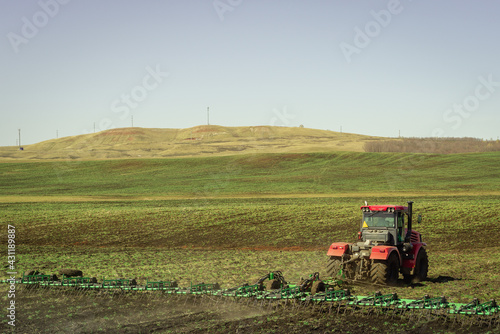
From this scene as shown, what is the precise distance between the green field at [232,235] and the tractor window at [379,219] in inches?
84.0

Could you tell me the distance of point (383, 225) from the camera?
18547mm

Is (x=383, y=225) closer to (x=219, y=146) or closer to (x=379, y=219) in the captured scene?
(x=379, y=219)

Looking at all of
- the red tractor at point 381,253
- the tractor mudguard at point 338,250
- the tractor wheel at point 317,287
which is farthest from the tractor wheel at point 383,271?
the tractor wheel at point 317,287

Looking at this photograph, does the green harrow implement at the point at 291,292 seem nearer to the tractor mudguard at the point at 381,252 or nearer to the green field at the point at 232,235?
the green field at the point at 232,235

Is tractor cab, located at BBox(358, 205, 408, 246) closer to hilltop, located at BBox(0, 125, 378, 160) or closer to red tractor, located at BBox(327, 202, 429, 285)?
red tractor, located at BBox(327, 202, 429, 285)

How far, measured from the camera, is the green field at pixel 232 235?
15945 millimetres

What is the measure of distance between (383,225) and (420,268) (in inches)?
89.6

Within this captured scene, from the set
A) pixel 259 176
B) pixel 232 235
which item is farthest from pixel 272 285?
pixel 259 176

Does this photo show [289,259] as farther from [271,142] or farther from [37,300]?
[271,142]

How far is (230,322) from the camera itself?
1357 cm

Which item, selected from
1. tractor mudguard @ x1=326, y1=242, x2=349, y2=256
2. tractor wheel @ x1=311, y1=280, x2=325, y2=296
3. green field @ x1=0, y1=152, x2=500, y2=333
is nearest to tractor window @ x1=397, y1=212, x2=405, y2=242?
green field @ x1=0, y1=152, x2=500, y2=333

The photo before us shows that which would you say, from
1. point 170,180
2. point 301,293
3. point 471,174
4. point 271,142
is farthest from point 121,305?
point 271,142

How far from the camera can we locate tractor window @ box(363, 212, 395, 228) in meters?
18.5

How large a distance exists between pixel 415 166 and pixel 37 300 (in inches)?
3278
